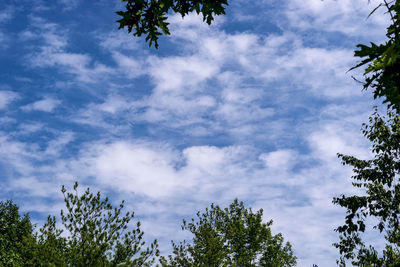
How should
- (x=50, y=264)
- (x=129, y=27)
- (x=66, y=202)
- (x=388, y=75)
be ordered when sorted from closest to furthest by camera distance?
(x=388, y=75) → (x=129, y=27) → (x=50, y=264) → (x=66, y=202)

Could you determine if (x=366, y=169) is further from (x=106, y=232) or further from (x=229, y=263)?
(x=106, y=232)

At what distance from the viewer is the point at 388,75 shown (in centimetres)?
330

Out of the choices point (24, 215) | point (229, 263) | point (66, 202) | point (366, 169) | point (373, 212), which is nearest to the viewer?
point (66, 202)

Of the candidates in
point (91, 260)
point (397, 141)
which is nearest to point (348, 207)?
point (397, 141)

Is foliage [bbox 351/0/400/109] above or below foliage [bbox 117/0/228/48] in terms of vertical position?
below

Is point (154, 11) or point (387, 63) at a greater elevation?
point (154, 11)

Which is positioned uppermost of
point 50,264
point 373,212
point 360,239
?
point 373,212

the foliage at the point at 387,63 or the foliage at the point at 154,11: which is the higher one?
the foliage at the point at 154,11

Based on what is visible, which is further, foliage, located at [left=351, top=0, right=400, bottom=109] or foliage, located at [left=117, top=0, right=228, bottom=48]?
foliage, located at [left=117, top=0, right=228, bottom=48]

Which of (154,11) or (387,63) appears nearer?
(387,63)

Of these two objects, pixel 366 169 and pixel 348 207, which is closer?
pixel 348 207

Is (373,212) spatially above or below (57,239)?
above

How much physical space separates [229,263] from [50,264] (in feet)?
32.8

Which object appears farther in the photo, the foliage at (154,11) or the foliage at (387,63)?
the foliage at (154,11)
